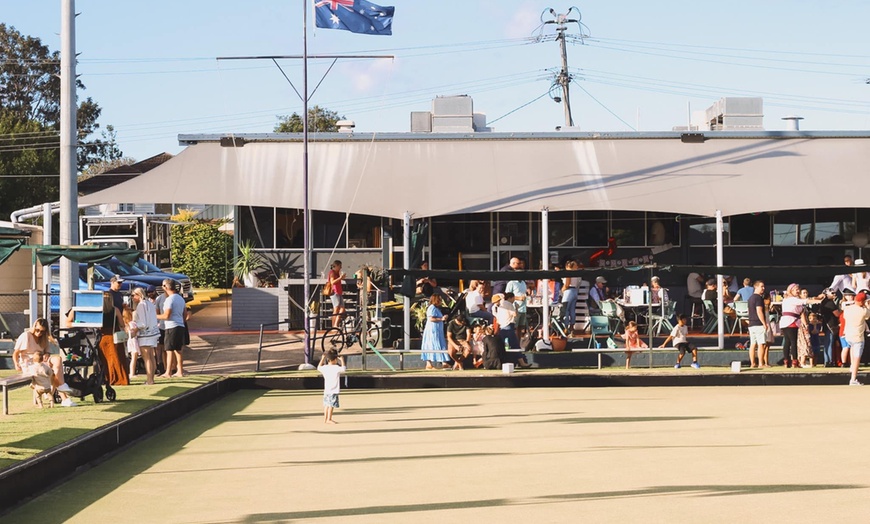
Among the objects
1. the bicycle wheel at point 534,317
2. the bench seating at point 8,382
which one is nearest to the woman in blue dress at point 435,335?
the bicycle wheel at point 534,317

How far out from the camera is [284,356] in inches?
849

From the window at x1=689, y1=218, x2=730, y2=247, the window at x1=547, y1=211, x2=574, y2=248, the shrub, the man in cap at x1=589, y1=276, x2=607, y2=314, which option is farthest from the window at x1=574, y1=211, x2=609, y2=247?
the shrub

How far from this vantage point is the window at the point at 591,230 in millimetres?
27469

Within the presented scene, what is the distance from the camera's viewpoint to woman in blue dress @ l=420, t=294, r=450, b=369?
65.5 feet

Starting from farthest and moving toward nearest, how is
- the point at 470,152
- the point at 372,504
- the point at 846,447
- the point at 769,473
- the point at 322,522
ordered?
the point at 470,152, the point at 846,447, the point at 769,473, the point at 372,504, the point at 322,522

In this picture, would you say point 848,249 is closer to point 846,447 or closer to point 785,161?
point 785,161

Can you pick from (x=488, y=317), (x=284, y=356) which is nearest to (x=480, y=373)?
(x=488, y=317)

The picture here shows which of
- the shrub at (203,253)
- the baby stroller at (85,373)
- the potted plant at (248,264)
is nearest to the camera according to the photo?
the baby stroller at (85,373)

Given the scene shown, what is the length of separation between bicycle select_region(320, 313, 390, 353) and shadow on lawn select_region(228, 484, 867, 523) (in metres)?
12.5

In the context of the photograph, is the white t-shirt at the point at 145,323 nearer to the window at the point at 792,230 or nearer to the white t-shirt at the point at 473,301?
the white t-shirt at the point at 473,301

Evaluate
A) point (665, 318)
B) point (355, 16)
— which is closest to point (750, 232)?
point (665, 318)

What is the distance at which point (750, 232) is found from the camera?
2748 centimetres

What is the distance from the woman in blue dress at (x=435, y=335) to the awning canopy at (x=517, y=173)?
2702 mm

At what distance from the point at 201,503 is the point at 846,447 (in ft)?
Answer: 20.1
